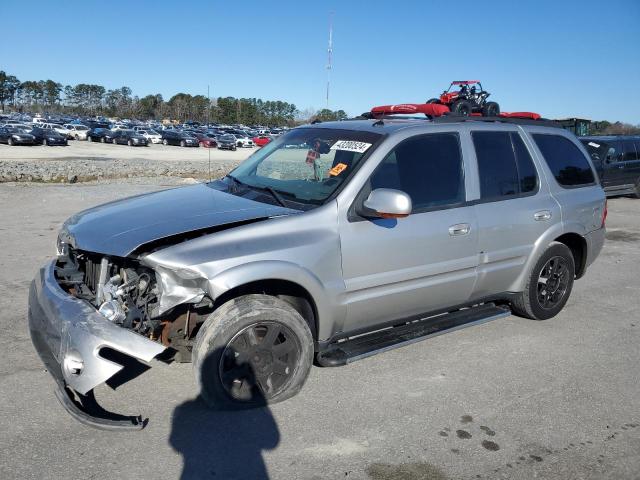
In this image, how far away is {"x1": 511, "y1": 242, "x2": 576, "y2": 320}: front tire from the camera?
517cm

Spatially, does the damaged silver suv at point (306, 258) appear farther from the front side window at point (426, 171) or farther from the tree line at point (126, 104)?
the tree line at point (126, 104)

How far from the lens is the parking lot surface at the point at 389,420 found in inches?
120

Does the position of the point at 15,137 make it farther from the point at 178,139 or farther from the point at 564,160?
the point at 564,160

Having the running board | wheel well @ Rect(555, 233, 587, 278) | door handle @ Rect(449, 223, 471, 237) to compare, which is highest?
door handle @ Rect(449, 223, 471, 237)

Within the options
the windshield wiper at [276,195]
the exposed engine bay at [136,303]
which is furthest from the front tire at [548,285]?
the exposed engine bay at [136,303]

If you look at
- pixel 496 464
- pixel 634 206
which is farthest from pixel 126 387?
pixel 634 206

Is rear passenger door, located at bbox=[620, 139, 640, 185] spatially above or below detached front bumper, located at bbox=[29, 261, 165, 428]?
above

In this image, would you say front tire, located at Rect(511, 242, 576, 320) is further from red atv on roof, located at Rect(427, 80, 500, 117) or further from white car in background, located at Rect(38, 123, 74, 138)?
white car in background, located at Rect(38, 123, 74, 138)

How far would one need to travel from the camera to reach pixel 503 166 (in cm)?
478

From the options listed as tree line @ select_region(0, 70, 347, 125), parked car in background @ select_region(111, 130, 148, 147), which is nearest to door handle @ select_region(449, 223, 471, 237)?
A: parked car in background @ select_region(111, 130, 148, 147)

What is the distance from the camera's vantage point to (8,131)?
142 feet

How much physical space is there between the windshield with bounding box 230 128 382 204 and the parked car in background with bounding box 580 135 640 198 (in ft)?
39.9

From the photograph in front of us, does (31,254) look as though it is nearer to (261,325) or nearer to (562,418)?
(261,325)

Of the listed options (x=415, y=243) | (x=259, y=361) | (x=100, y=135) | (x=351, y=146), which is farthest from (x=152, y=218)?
(x=100, y=135)
